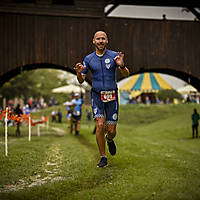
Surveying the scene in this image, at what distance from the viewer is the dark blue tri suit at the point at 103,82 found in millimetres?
6504

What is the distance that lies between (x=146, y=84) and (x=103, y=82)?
3327 cm

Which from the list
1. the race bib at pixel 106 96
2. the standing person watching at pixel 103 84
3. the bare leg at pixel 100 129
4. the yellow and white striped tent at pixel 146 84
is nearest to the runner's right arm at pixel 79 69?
the standing person watching at pixel 103 84

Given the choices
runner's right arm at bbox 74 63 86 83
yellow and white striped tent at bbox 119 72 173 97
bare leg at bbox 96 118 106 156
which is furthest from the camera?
yellow and white striped tent at bbox 119 72 173 97

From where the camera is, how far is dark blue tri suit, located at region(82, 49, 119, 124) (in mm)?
6504

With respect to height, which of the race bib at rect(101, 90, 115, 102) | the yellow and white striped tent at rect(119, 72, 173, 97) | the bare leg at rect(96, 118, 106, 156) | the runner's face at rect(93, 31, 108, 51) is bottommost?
the bare leg at rect(96, 118, 106, 156)

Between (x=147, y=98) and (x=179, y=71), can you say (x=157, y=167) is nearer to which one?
(x=179, y=71)

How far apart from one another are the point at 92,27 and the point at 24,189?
45.2 ft

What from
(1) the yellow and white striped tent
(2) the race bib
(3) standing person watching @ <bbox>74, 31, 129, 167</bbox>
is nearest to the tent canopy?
(1) the yellow and white striped tent

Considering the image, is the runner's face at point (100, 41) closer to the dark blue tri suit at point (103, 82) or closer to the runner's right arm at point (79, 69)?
the dark blue tri suit at point (103, 82)

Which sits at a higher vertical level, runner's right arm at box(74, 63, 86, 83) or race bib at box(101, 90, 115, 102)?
runner's right arm at box(74, 63, 86, 83)

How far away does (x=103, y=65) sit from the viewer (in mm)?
6555

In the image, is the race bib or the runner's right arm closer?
the runner's right arm

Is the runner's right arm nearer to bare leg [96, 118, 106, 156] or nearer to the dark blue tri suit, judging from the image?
the dark blue tri suit

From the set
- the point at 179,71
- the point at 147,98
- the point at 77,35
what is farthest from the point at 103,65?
the point at 147,98
